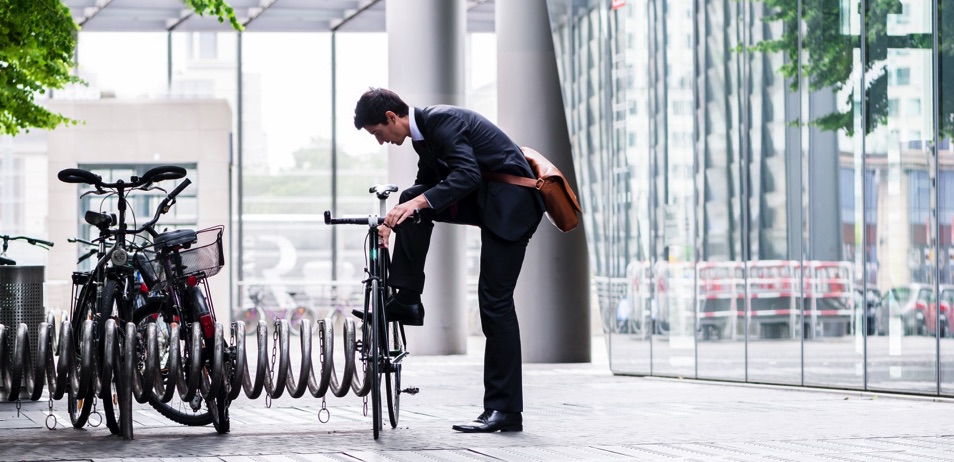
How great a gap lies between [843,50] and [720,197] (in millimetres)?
1919

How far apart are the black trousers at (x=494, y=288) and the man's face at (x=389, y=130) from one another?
0.39 m

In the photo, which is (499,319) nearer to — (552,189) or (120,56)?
(552,189)

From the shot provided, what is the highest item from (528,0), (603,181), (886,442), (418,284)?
(528,0)

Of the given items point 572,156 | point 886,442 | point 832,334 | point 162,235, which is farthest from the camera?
point 572,156

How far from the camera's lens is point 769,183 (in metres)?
11.5

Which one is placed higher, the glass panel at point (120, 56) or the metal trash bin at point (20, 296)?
the glass panel at point (120, 56)

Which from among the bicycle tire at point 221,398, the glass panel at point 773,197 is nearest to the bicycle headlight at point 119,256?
the bicycle tire at point 221,398

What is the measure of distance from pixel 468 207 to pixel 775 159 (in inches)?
217

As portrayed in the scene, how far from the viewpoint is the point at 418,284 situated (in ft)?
20.8

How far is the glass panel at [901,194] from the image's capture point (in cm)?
987

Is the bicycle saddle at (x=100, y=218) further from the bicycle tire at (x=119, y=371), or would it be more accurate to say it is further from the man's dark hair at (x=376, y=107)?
the man's dark hair at (x=376, y=107)

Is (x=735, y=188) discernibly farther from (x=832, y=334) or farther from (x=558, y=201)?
(x=558, y=201)

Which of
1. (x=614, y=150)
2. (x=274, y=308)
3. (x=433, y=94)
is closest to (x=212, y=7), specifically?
(x=614, y=150)

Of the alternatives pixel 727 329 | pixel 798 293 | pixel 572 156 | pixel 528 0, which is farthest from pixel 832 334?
pixel 528 0
